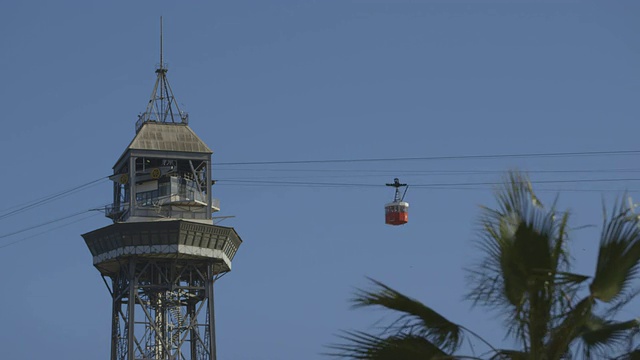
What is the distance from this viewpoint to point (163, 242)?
5635 inches

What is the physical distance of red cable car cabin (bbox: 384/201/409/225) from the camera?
3944 inches

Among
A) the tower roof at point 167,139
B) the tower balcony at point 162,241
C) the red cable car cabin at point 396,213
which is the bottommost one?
the red cable car cabin at point 396,213

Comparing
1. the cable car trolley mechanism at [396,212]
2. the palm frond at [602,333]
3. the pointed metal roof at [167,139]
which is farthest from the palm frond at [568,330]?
the pointed metal roof at [167,139]

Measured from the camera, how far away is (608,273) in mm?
21672

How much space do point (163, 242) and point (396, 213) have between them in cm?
4724

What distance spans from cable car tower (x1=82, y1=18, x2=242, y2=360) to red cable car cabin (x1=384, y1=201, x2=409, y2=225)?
4509 centimetres

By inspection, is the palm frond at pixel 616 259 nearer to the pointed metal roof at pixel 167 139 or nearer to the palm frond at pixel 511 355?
the palm frond at pixel 511 355

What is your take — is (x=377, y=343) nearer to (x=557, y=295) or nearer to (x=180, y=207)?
(x=557, y=295)

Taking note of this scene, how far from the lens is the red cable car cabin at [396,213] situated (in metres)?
100

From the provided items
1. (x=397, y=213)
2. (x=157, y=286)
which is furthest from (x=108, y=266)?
(x=397, y=213)

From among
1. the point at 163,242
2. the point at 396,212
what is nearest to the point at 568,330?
the point at 396,212

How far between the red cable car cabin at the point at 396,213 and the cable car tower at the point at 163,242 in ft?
148

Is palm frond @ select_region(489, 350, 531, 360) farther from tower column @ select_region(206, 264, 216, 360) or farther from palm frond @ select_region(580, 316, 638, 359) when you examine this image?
tower column @ select_region(206, 264, 216, 360)

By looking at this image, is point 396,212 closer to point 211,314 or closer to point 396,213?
point 396,213
